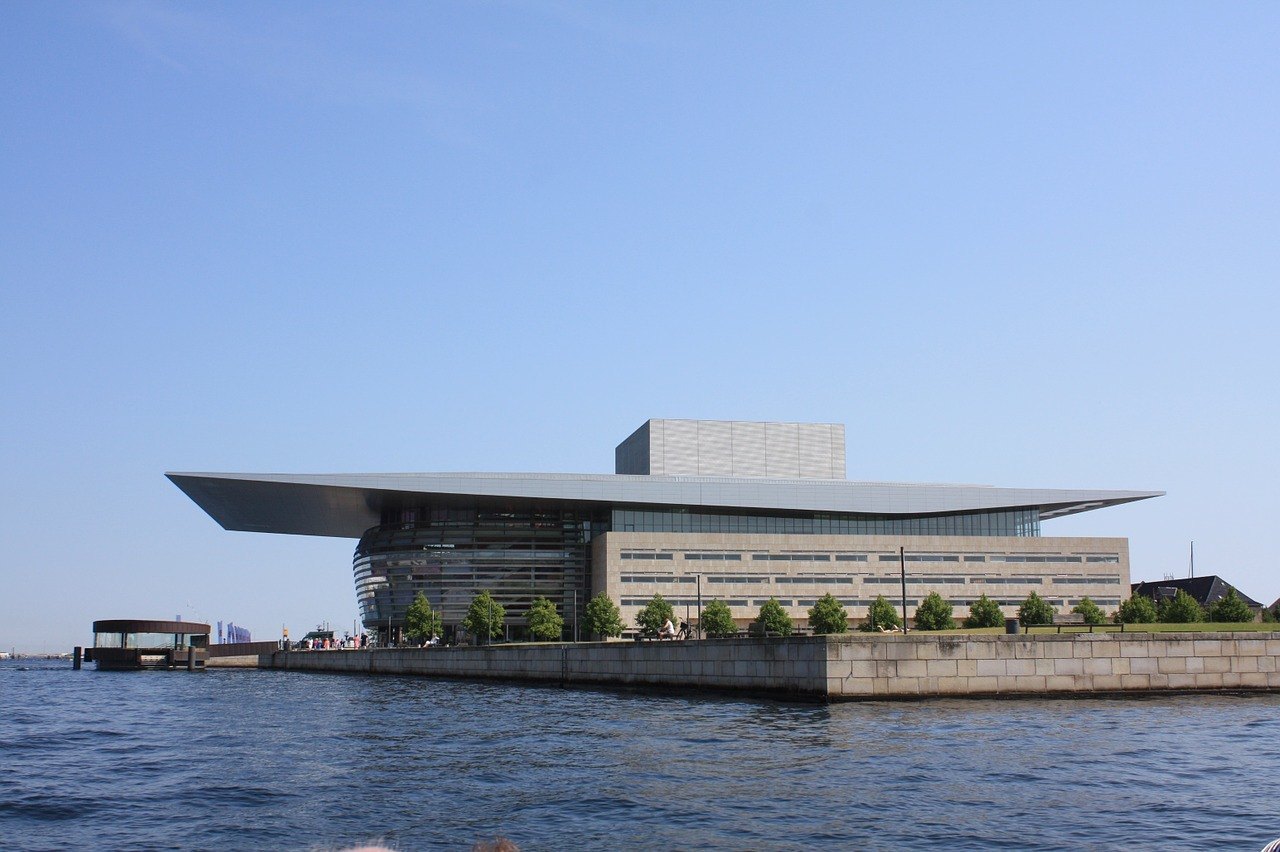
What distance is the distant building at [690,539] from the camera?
308 feet

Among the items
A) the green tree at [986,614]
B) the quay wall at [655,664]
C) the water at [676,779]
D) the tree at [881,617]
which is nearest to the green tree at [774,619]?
the tree at [881,617]

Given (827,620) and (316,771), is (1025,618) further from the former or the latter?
(316,771)

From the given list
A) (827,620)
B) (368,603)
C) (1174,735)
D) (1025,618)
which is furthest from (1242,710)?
(368,603)

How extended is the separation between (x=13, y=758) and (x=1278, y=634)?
32914 mm

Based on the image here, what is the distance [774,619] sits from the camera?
277 ft

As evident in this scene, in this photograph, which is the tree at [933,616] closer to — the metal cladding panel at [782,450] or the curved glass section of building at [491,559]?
the curved glass section of building at [491,559]

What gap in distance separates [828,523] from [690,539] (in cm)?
1235

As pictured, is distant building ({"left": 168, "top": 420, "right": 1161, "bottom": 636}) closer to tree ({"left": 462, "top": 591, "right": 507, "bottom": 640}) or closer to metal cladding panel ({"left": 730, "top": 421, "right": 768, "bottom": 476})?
tree ({"left": 462, "top": 591, "right": 507, "bottom": 640})

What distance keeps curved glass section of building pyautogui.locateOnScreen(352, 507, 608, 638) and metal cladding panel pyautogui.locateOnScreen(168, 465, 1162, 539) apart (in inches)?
120

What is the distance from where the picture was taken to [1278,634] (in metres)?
34.0

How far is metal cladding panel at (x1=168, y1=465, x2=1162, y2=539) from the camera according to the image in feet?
302

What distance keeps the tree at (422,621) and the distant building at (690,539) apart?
8.24ft

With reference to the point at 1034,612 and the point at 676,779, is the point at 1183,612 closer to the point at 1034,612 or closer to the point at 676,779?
the point at 1034,612

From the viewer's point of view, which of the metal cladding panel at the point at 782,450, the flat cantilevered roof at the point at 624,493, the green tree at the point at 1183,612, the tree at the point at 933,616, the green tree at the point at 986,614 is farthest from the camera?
the metal cladding panel at the point at 782,450
